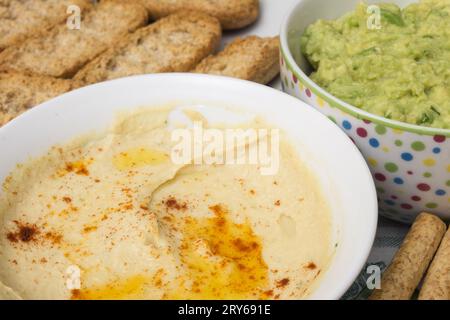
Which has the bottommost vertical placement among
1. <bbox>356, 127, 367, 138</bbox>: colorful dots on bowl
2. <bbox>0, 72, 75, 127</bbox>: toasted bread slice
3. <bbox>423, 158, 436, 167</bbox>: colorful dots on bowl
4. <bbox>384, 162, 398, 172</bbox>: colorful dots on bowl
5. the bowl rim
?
<bbox>0, 72, 75, 127</bbox>: toasted bread slice

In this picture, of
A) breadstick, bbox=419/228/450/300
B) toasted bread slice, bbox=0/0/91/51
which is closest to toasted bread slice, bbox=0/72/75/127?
toasted bread slice, bbox=0/0/91/51

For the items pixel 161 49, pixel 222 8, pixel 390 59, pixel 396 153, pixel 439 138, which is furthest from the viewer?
pixel 222 8

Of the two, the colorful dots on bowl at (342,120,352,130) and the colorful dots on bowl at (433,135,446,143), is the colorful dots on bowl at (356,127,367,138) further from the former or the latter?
the colorful dots on bowl at (433,135,446,143)

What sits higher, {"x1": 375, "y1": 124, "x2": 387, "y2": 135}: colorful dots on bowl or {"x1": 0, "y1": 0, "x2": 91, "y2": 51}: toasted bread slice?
{"x1": 375, "y1": 124, "x2": 387, "y2": 135}: colorful dots on bowl

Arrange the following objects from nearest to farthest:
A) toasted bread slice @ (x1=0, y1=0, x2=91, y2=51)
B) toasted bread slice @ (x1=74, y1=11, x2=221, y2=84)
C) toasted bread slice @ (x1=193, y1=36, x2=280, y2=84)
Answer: toasted bread slice @ (x1=193, y1=36, x2=280, y2=84), toasted bread slice @ (x1=74, y1=11, x2=221, y2=84), toasted bread slice @ (x1=0, y1=0, x2=91, y2=51)

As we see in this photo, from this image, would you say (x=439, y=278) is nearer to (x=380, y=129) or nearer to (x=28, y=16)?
(x=380, y=129)

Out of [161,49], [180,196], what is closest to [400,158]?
[180,196]

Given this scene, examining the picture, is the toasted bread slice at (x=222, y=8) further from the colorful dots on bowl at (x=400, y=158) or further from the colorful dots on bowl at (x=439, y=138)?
the colorful dots on bowl at (x=439, y=138)

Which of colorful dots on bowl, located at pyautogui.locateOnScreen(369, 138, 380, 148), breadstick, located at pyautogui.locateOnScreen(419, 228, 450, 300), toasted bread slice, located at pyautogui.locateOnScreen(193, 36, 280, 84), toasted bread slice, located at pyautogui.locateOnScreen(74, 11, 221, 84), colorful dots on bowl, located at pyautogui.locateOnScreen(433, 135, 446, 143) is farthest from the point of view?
toasted bread slice, located at pyautogui.locateOnScreen(74, 11, 221, 84)
